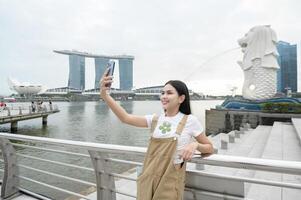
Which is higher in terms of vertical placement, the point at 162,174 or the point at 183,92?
the point at 183,92

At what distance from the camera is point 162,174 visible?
1.54m

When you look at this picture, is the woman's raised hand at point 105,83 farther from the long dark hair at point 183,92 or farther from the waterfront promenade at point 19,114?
the waterfront promenade at point 19,114

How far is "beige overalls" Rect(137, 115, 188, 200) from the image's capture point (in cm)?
152

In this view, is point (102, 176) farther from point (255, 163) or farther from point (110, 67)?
point (255, 163)

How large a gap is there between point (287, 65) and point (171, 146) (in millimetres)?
58310

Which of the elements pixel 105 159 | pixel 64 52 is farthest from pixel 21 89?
pixel 105 159

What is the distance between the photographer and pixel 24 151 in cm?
1211

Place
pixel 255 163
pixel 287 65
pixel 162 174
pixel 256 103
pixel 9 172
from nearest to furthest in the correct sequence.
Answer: pixel 255 163 → pixel 162 174 → pixel 9 172 → pixel 256 103 → pixel 287 65

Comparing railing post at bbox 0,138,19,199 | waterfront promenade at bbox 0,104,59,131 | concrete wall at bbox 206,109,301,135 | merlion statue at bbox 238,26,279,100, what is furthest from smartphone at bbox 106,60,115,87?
waterfront promenade at bbox 0,104,59,131

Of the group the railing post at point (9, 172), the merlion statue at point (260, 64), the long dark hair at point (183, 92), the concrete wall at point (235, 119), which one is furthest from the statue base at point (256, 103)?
the long dark hair at point (183, 92)

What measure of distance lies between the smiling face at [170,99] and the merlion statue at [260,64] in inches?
741

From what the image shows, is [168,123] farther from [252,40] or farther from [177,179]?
[252,40]

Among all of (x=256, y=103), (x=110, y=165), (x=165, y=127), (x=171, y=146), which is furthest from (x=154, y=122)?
(x=256, y=103)

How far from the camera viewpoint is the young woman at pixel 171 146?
152cm
